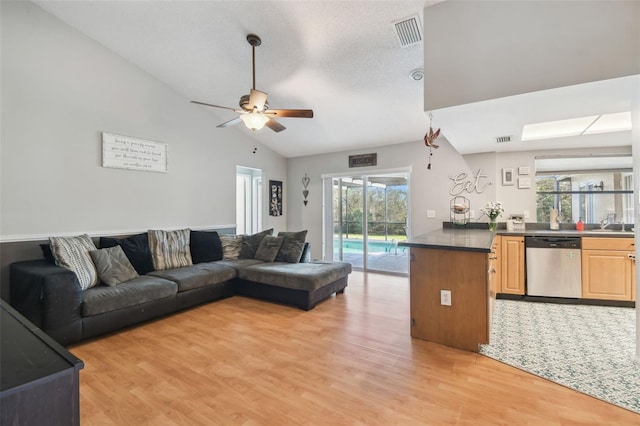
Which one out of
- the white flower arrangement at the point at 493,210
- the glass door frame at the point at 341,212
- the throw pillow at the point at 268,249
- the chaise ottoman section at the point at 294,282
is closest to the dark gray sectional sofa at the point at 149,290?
the chaise ottoman section at the point at 294,282

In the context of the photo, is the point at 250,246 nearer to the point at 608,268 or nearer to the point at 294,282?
the point at 294,282

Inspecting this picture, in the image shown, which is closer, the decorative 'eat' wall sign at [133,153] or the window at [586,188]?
the decorative 'eat' wall sign at [133,153]

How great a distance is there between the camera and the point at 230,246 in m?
4.68

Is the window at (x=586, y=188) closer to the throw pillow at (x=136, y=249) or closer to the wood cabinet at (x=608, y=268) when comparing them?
the wood cabinet at (x=608, y=268)

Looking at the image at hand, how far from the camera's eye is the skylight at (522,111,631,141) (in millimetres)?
3240

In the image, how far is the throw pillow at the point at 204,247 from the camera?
4312 mm

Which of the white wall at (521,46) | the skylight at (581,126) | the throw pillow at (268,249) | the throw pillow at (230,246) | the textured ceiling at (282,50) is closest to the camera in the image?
the white wall at (521,46)

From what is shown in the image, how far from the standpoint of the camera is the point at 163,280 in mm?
3328

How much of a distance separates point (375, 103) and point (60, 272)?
12.8 ft

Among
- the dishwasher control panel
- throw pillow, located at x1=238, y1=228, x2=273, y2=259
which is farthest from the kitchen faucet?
throw pillow, located at x1=238, y1=228, x2=273, y2=259

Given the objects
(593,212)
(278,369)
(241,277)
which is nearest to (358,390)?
(278,369)

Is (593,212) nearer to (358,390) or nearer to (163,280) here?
(358,390)

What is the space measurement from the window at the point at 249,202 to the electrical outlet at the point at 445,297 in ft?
13.9

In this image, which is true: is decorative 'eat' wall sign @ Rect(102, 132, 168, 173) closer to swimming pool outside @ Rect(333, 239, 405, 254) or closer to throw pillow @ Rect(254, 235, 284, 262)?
throw pillow @ Rect(254, 235, 284, 262)
